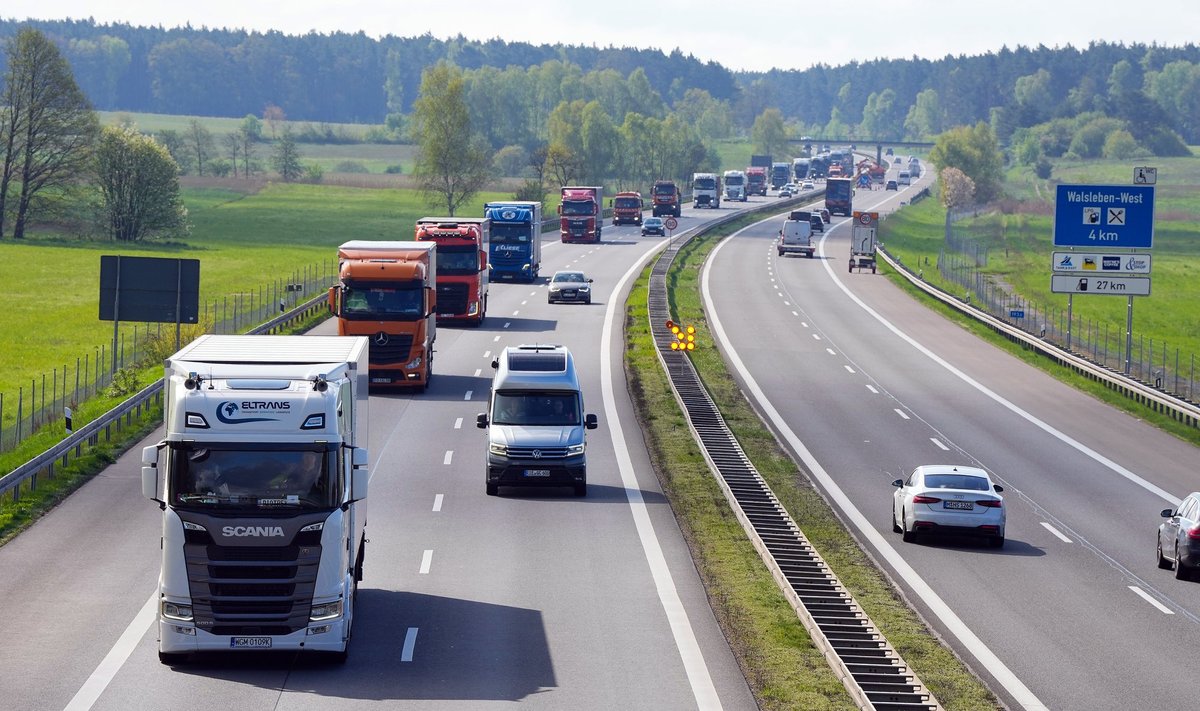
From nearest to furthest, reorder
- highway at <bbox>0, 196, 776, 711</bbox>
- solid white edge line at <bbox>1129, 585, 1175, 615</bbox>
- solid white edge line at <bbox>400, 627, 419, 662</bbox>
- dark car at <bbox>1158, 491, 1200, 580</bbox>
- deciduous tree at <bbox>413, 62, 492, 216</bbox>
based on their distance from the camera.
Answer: highway at <bbox>0, 196, 776, 711</bbox> → solid white edge line at <bbox>400, 627, 419, 662</bbox> → solid white edge line at <bbox>1129, 585, 1175, 615</bbox> → dark car at <bbox>1158, 491, 1200, 580</bbox> → deciduous tree at <bbox>413, 62, 492, 216</bbox>

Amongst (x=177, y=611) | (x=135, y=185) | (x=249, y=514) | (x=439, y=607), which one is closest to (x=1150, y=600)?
(x=439, y=607)

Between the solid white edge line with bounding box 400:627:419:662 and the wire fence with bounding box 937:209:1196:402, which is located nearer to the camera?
the solid white edge line with bounding box 400:627:419:662

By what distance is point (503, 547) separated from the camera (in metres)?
27.8

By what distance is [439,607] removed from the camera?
23109mm

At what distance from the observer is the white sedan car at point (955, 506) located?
29797 mm

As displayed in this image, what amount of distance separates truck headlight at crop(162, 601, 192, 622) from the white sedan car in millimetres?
15744

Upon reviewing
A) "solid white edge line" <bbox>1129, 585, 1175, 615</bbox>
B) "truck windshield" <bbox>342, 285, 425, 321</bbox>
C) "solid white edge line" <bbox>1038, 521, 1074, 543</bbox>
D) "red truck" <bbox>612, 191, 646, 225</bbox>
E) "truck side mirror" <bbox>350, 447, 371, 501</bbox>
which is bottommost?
"solid white edge line" <bbox>1038, 521, 1074, 543</bbox>

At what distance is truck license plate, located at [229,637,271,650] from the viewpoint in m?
18.9

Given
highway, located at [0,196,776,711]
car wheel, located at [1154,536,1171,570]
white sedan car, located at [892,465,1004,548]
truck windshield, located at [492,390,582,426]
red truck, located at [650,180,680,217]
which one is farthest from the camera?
red truck, located at [650,180,680,217]

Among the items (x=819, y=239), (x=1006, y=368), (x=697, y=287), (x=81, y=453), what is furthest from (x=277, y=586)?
(x=819, y=239)

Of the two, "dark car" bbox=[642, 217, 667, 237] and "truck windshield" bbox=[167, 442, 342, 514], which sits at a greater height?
"dark car" bbox=[642, 217, 667, 237]

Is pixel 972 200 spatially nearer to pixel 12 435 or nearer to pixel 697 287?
pixel 697 287

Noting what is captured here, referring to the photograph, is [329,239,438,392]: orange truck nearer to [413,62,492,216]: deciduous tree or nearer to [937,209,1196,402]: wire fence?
[937,209,1196,402]: wire fence

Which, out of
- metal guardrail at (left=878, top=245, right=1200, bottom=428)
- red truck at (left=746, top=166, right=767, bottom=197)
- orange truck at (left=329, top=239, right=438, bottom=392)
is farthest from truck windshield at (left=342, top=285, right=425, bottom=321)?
red truck at (left=746, top=166, right=767, bottom=197)
